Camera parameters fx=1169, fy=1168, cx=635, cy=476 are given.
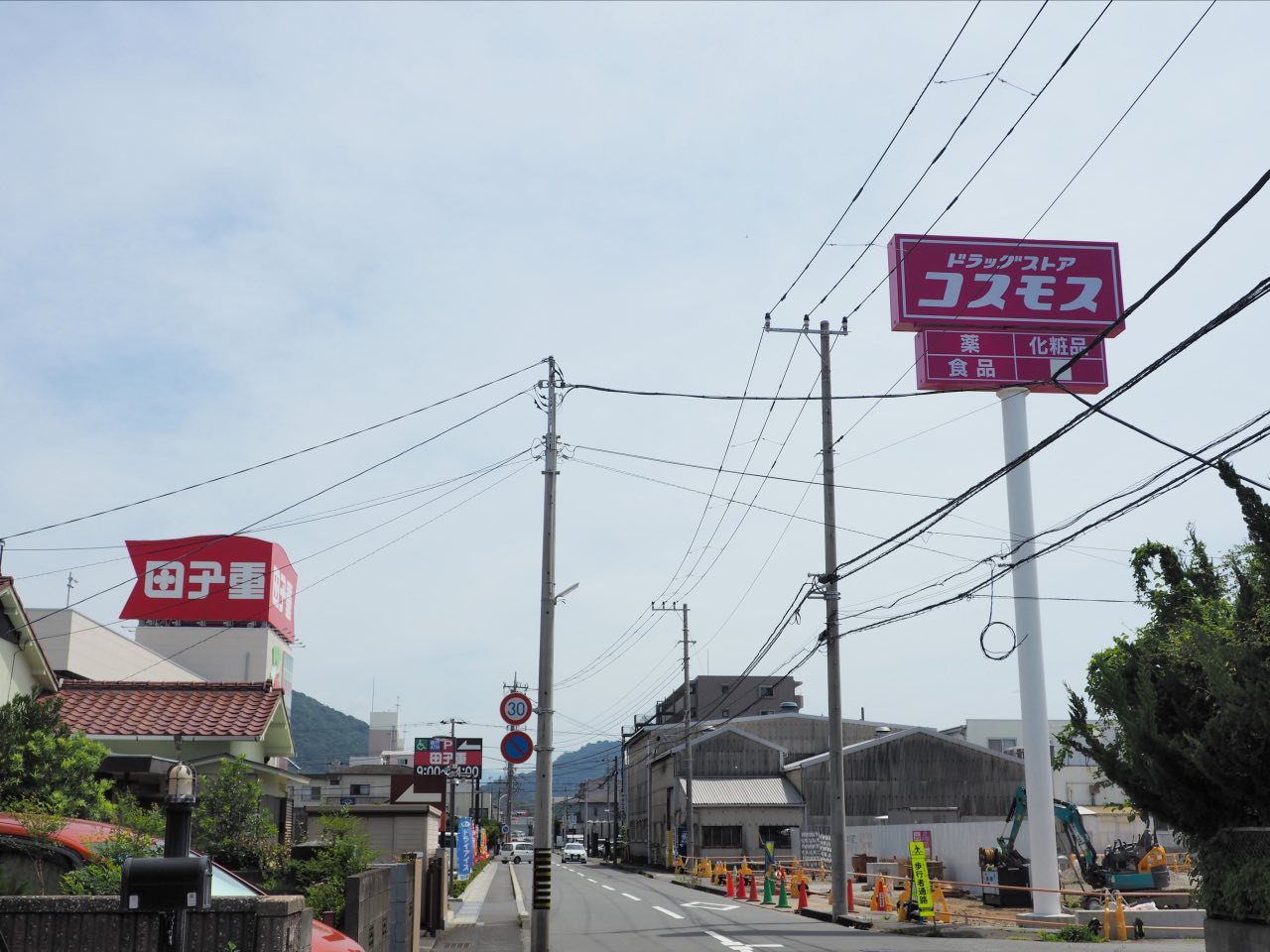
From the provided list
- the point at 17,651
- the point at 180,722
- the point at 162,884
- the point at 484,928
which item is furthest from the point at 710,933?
the point at 162,884

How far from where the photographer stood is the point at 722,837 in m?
66.0

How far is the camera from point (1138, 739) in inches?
519

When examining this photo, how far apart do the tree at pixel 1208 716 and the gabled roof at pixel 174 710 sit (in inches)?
649

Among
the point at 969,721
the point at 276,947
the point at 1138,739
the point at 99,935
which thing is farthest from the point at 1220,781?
the point at 969,721

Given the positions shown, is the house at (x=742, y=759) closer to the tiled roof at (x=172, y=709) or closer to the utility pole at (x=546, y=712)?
the tiled roof at (x=172, y=709)

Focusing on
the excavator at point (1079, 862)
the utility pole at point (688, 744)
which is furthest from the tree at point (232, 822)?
the utility pole at point (688, 744)

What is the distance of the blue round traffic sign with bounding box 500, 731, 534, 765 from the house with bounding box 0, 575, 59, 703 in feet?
27.5

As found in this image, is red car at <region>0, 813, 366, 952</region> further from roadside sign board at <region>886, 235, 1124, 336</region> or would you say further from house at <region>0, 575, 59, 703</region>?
roadside sign board at <region>886, 235, 1124, 336</region>

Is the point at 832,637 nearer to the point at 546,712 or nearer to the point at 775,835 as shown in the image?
the point at 546,712

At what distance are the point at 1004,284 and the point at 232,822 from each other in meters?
24.1

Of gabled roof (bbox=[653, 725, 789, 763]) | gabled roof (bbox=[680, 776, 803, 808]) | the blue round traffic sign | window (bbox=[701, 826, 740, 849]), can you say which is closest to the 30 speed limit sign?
the blue round traffic sign

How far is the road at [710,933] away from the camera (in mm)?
21203

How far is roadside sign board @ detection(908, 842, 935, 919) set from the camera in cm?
2602

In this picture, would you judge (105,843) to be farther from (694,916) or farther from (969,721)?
(969,721)
